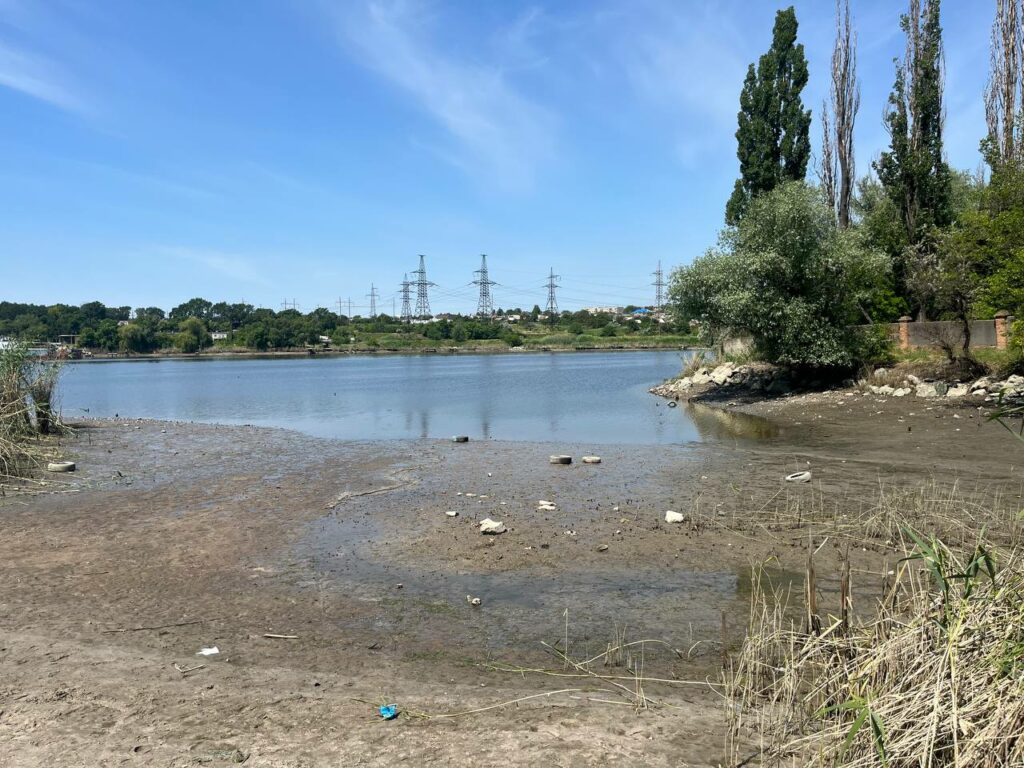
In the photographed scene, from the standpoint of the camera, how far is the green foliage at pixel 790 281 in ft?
99.2

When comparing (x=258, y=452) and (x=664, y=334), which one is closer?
(x=258, y=452)

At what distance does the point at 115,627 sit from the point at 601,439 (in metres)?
17.6

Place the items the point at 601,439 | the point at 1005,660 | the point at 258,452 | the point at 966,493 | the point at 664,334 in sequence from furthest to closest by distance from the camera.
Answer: the point at 664,334 < the point at 601,439 < the point at 258,452 < the point at 966,493 < the point at 1005,660

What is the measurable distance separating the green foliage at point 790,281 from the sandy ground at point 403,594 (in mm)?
11891

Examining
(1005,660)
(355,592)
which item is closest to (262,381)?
(355,592)

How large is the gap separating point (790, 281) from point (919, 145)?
11.0 meters

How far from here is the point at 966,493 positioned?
1264cm

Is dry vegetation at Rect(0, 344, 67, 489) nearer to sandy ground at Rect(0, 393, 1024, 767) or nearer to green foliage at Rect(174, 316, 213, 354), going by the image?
sandy ground at Rect(0, 393, 1024, 767)

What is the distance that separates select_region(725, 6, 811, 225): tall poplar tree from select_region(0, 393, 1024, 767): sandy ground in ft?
81.2

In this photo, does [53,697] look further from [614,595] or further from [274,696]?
[614,595]

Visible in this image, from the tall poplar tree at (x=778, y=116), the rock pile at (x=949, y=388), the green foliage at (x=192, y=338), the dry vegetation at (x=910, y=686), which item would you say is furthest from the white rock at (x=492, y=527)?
the green foliage at (x=192, y=338)

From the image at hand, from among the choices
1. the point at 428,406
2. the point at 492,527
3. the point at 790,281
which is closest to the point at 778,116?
the point at 790,281

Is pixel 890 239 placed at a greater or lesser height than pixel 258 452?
greater

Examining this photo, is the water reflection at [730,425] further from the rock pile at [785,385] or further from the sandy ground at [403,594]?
the rock pile at [785,385]
